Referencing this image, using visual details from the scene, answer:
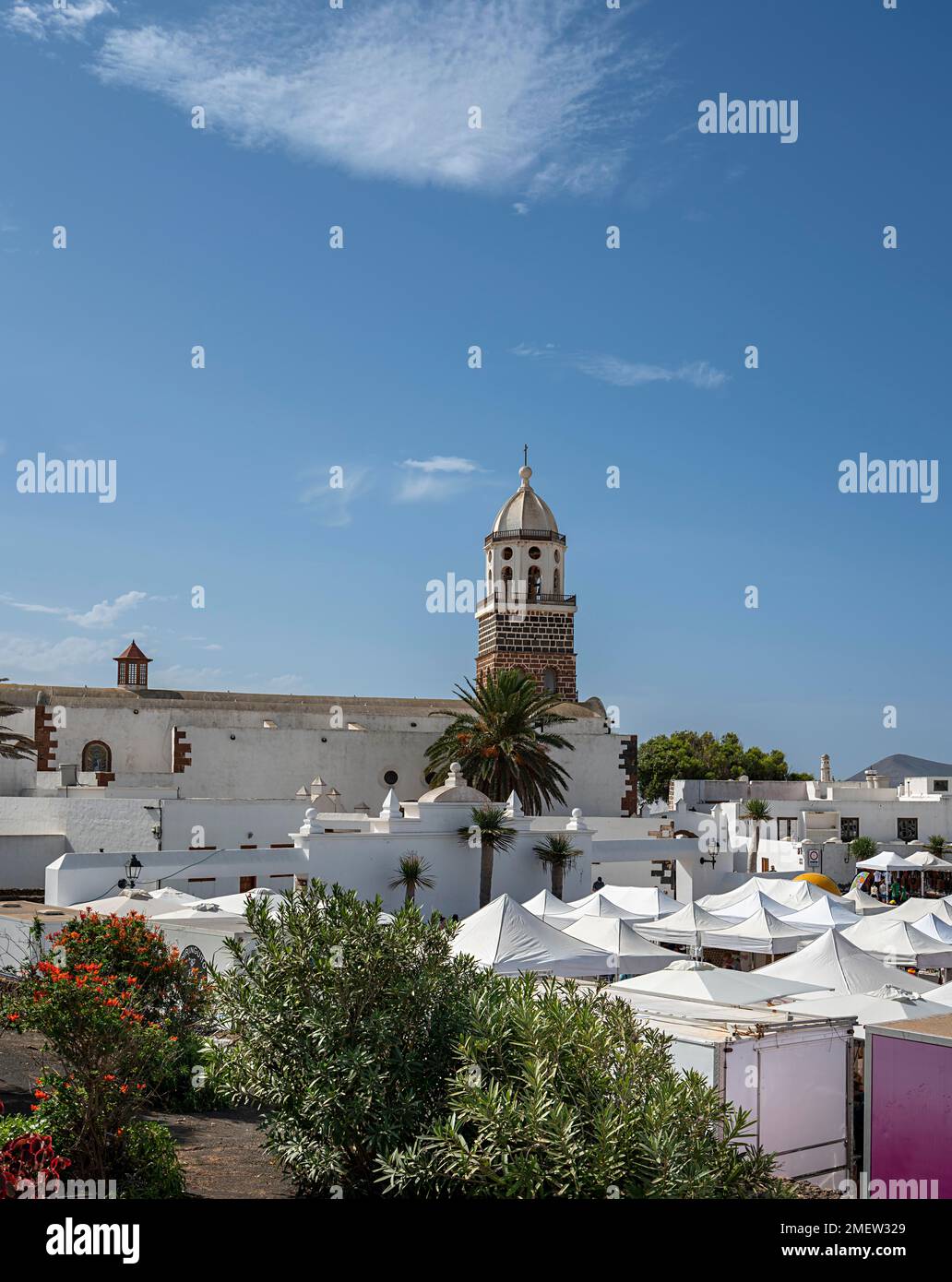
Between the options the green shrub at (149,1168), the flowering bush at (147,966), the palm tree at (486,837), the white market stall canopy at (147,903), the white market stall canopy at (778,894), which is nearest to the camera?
the green shrub at (149,1168)

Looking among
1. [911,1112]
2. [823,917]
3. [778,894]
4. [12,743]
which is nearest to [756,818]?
[778,894]

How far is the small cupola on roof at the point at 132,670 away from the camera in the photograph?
3900cm

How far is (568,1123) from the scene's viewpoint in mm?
5992

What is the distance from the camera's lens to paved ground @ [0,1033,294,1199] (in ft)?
25.3

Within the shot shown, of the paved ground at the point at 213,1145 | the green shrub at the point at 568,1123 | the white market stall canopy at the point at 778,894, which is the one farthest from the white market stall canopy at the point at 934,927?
the green shrub at the point at 568,1123

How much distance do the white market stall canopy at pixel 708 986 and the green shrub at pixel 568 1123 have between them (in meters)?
6.05

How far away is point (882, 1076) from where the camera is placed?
9.00m

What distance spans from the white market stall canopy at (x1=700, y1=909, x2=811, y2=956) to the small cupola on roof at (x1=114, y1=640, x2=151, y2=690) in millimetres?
22822

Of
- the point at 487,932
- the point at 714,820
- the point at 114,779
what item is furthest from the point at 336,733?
the point at 487,932

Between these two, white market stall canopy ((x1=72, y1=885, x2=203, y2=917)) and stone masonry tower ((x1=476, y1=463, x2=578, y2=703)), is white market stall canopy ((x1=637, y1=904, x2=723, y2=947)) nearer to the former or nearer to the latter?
white market stall canopy ((x1=72, y1=885, x2=203, y2=917))

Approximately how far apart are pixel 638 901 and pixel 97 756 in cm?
1836

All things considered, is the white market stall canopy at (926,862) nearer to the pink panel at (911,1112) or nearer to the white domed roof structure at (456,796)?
the white domed roof structure at (456,796)

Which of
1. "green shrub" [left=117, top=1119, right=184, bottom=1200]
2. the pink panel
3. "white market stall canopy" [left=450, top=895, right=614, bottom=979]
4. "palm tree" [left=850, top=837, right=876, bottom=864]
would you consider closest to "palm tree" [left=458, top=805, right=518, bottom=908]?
"white market stall canopy" [left=450, top=895, right=614, bottom=979]

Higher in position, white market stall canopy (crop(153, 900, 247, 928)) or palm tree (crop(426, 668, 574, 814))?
palm tree (crop(426, 668, 574, 814))
